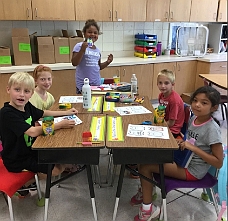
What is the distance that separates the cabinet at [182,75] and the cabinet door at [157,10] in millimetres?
768

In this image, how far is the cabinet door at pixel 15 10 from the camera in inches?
128

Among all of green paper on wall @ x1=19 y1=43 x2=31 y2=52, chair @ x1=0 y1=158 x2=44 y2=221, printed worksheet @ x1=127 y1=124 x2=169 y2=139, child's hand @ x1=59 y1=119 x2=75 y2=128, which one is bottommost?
chair @ x1=0 y1=158 x2=44 y2=221

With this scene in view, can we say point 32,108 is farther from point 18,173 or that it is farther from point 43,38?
point 43,38

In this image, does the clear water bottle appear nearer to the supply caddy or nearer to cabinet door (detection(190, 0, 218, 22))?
the supply caddy

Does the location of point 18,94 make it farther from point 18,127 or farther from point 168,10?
point 168,10

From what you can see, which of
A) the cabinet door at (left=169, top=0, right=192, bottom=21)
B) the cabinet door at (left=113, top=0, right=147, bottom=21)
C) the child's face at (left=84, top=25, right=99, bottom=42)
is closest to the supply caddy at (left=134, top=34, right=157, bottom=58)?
Answer: the cabinet door at (left=113, top=0, right=147, bottom=21)

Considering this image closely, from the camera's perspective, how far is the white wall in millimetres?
3752

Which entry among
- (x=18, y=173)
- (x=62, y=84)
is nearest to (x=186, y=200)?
(x=18, y=173)

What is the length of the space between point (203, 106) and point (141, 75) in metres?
2.59

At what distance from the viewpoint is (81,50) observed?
272 cm

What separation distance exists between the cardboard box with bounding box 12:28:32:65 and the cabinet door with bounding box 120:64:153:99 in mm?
1415

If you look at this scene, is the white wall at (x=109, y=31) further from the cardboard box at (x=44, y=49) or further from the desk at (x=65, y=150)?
the desk at (x=65, y=150)

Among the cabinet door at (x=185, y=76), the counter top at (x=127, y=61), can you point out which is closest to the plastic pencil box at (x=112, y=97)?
the counter top at (x=127, y=61)

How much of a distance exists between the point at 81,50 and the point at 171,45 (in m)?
2.71
